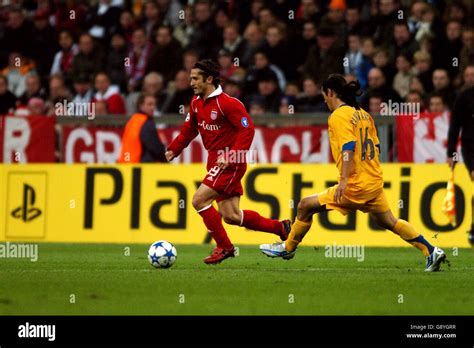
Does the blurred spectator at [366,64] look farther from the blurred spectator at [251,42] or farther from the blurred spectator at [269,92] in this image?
the blurred spectator at [251,42]

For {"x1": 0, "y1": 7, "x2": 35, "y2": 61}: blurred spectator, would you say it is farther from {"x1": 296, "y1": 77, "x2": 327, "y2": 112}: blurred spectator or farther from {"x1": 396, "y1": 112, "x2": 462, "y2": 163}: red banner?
{"x1": 396, "y1": 112, "x2": 462, "y2": 163}: red banner

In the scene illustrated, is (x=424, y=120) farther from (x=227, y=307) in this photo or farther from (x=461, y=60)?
(x=227, y=307)

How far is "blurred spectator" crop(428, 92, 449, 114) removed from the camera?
1842cm

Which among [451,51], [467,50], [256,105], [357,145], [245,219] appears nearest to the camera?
[357,145]

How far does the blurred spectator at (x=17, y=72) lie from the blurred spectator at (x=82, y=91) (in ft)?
4.60

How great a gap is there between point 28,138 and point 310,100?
14.7ft

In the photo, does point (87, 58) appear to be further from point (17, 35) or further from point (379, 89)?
point (379, 89)

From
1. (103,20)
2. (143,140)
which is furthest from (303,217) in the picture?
(103,20)

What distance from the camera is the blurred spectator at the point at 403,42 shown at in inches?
784

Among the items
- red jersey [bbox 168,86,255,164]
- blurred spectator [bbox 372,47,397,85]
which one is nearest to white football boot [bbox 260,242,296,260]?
red jersey [bbox 168,86,255,164]

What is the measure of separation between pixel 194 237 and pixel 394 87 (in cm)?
440

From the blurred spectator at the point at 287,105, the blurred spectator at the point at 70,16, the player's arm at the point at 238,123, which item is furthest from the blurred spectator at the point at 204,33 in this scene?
the player's arm at the point at 238,123

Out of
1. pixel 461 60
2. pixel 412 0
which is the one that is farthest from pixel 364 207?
pixel 412 0

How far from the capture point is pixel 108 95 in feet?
70.2
